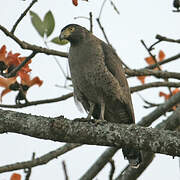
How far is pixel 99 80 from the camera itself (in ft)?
17.3

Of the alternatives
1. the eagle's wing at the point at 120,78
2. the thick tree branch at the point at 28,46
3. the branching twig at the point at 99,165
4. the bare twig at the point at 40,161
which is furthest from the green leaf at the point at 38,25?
the branching twig at the point at 99,165

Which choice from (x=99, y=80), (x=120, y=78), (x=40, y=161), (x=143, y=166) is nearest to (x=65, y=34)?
(x=99, y=80)

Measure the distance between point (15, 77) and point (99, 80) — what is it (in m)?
1.22

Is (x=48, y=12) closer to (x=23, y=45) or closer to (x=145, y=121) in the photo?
(x=23, y=45)

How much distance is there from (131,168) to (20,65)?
1.86 meters

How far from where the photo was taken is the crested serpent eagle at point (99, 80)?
17.4 feet

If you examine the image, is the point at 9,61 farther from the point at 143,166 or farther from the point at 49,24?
the point at 143,166

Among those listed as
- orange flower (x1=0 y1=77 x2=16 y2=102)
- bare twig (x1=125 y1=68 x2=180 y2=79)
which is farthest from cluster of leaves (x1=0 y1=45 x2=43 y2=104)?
bare twig (x1=125 y1=68 x2=180 y2=79)

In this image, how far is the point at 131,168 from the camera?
504 centimetres

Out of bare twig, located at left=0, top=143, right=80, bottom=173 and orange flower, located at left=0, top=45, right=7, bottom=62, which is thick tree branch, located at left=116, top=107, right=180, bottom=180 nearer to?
bare twig, located at left=0, top=143, right=80, bottom=173

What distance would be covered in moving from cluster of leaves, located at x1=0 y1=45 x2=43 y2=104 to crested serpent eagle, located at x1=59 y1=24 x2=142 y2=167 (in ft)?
2.56

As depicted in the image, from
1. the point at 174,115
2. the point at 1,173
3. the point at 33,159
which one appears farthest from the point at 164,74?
the point at 1,173

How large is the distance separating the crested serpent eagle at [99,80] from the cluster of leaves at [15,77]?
78 cm

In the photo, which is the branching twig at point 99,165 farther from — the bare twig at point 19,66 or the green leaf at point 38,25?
the green leaf at point 38,25
